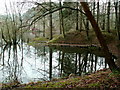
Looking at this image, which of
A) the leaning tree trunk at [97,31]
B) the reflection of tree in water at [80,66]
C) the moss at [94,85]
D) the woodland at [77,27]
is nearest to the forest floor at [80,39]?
the woodland at [77,27]

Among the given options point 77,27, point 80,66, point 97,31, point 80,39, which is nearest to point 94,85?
point 97,31

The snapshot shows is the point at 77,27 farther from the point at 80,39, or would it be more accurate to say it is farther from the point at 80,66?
the point at 80,66

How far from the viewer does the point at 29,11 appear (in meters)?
6.35

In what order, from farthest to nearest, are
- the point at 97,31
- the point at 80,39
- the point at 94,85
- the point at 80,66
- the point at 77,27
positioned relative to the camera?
the point at 77,27
the point at 80,39
the point at 80,66
the point at 97,31
the point at 94,85

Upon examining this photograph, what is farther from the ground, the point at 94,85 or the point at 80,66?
the point at 94,85

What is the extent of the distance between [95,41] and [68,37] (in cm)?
560

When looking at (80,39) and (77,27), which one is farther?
(77,27)

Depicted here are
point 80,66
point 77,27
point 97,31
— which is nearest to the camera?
point 97,31

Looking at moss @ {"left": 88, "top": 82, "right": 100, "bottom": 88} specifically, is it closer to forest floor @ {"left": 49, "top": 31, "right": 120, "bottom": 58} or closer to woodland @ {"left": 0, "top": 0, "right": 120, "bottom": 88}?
woodland @ {"left": 0, "top": 0, "right": 120, "bottom": 88}

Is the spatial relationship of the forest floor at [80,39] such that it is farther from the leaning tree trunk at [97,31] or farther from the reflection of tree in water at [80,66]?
the leaning tree trunk at [97,31]

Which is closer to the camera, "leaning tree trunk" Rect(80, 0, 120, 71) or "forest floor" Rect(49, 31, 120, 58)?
"leaning tree trunk" Rect(80, 0, 120, 71)

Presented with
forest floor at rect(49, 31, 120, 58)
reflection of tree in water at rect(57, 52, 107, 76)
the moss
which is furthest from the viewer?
forest floor at rect(49, 31, 120, 58)

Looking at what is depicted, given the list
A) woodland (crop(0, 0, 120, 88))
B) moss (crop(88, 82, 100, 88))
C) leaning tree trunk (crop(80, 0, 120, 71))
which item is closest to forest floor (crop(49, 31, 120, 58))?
woodland (crop(0, 0, 120, 88))

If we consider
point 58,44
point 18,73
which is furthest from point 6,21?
point 18,73
